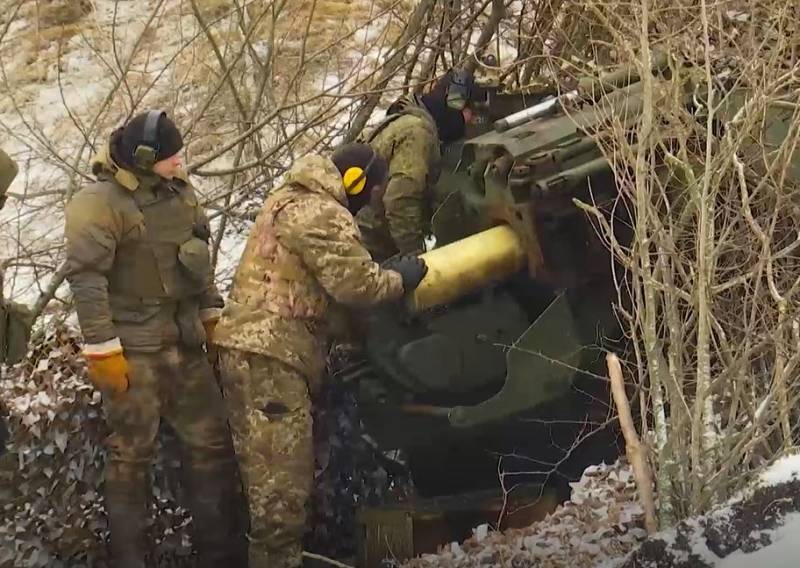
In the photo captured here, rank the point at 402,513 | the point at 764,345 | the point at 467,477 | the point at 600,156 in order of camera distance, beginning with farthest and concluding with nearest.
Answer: the point at 467,477 → the point at 402,513 → the point at 600,156 → the point at 764,345

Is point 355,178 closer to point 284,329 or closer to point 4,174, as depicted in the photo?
point 284,329

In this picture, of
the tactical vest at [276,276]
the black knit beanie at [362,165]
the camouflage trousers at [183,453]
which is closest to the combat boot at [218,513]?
the camouflage trousers at [183,453]

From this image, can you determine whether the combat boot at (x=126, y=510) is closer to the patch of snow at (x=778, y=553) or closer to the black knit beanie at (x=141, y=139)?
the black knit beanie at (x=141, y=139)

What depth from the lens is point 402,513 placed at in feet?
17.5

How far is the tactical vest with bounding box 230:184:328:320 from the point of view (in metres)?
4.72

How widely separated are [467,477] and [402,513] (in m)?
0.57

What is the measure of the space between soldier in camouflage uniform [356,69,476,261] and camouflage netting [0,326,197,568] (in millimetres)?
1883

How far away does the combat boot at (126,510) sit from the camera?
189 inches

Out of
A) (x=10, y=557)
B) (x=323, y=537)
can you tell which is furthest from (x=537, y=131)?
(x=10, y=557)

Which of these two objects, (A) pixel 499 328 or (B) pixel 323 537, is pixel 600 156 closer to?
(A) pixel 499 328

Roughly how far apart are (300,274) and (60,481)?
1.52m

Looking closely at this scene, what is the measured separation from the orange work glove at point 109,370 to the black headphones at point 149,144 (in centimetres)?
84

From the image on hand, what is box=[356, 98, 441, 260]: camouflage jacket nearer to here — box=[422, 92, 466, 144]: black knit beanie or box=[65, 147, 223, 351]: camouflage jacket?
box=[422, 92, 466, 144]: black knit beanie

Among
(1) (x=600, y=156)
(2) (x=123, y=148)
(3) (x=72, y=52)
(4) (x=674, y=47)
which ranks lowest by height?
(1) (x=600, y=156)
